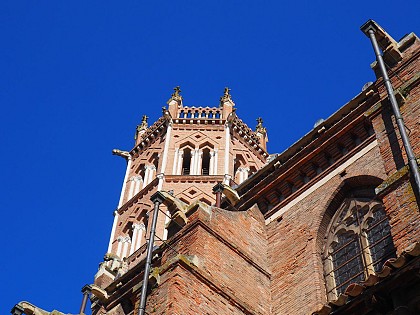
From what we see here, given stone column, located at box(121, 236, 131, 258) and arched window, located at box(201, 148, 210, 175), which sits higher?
arched window, located at box(201, 148, 210, 175)

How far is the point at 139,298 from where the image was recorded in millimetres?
12789

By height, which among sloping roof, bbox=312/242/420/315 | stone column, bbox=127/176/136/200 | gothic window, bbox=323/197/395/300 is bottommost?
sloping roof, bbox=312/242/420/315

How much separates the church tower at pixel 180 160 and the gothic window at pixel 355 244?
57.7 feet

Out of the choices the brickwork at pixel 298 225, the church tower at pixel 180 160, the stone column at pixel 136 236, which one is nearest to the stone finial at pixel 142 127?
the church tower at pixel 180 160

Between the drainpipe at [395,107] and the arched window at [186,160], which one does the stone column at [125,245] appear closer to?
the arched window at [186,160]

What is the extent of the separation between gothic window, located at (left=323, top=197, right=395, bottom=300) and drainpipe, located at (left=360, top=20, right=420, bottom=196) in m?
1.80

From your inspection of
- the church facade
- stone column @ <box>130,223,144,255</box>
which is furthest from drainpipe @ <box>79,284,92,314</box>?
stone column @ <box>130,223,144,255</box>

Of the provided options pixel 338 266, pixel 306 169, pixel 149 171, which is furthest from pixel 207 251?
pixel 149 171

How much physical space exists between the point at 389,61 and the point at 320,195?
2.99 m

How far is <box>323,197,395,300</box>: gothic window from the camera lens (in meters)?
12.8

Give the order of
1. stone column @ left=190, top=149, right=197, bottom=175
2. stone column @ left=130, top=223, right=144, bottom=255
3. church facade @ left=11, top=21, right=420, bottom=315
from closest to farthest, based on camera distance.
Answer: church facade @ left=11, top=21, right=420, bottom=315, stone column @ left=130, top=223, right=144, bottom=255, stone column @ left=190, top=149, right=197, bottom=175

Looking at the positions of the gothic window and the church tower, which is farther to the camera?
the church tower

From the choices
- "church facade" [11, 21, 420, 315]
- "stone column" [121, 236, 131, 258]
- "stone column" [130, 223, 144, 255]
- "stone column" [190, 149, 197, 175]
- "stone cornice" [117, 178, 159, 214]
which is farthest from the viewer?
"stone column" [190, 149, 197, 175]

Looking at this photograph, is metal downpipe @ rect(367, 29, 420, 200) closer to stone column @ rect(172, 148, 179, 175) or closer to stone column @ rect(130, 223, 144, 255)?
stone column @ rect(130, 223, 144, 255)
